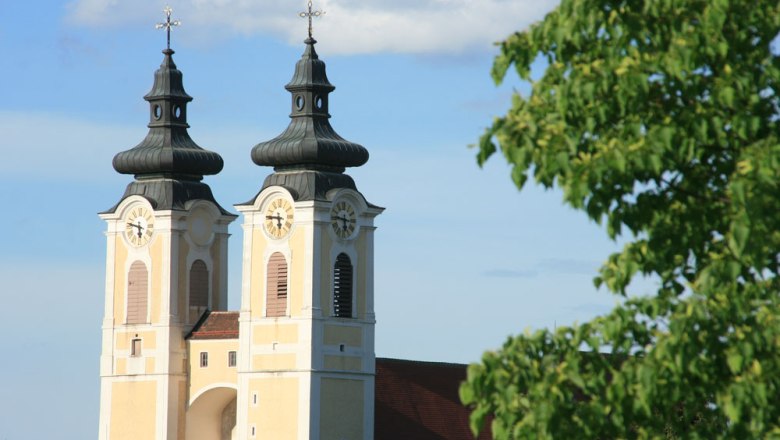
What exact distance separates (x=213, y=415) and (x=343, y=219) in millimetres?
6913

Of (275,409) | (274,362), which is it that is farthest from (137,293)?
(275,409)

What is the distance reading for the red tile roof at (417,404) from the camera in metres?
54.6

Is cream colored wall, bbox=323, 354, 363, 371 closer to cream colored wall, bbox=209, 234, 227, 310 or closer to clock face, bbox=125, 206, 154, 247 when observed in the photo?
cream colored wall, bbox=209, 234, 227, 310

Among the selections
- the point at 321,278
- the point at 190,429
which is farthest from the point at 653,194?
the point at 190,429

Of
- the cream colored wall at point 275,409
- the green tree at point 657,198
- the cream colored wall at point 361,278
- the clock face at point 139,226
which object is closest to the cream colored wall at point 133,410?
the cream colored wall at point 275,409

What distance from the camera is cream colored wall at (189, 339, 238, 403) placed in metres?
54.1

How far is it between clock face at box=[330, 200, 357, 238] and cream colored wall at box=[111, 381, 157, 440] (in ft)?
21.9

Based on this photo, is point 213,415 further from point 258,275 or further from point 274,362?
point 258,275

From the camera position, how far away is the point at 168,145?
55.4 m

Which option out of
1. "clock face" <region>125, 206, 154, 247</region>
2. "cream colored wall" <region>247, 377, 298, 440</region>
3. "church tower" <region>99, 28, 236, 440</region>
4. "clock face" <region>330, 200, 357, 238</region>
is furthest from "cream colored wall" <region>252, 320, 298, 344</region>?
"clock face" <region>125, 206, 154, 247</region>

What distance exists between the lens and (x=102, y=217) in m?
55.9

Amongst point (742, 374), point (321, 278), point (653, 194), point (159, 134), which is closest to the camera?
point (742, 374)

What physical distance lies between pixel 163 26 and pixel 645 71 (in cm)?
4191

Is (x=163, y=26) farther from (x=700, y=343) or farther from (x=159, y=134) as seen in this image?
(x=700, y=343)
